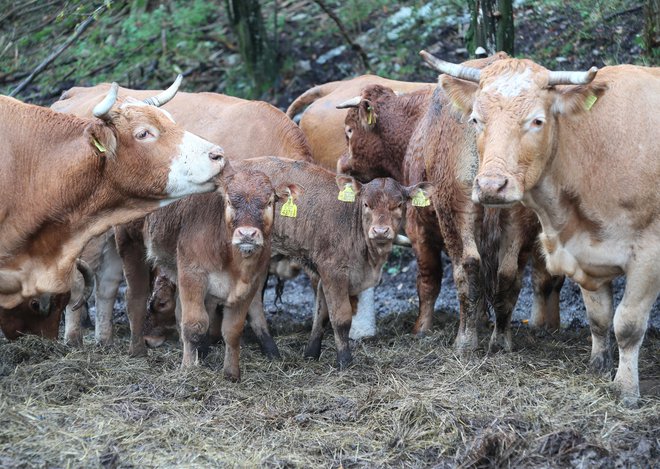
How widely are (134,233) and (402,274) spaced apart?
4.77 meters

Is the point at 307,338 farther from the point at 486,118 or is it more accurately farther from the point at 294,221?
the point at 486,118

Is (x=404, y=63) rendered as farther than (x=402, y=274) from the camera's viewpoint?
Yes

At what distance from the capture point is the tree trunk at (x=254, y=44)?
14.5 m

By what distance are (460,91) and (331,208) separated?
168 centimetres

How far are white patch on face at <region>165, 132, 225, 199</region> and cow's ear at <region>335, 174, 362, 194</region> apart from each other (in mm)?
1316

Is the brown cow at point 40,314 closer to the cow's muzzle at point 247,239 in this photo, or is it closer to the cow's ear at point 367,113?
the cow's muzzle at point 247,239

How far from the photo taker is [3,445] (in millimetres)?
5906

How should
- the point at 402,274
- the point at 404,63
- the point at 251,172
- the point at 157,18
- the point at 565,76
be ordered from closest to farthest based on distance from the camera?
1. the point at 565,76
2. the point at 251,172
3. the point at 402,274
4. the point at 404,63
5. the point at 157,18

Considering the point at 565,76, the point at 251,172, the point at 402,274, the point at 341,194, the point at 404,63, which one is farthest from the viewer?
the point at 404,63

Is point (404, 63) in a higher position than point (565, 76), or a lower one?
lower

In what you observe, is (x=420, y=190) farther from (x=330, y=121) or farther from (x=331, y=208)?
(x=330, y=121)

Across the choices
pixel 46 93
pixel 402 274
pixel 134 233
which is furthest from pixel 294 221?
pixel 46 93

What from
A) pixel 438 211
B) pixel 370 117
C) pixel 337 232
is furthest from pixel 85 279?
pixel 370 117

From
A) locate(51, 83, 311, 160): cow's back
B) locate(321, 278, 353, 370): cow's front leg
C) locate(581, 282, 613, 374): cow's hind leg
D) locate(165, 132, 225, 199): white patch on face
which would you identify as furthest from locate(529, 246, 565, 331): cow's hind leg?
locate(165, 132, 225, 199): white patch on face
